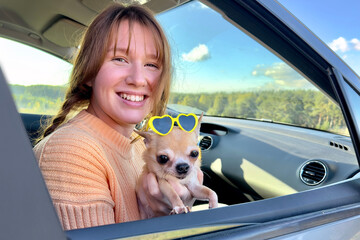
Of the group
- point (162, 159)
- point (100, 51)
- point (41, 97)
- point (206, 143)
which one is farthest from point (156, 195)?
point (206, 143)

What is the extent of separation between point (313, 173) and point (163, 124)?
134cm

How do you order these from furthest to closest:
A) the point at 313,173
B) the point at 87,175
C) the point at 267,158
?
the point at 267,158 < the point at 313,173 < the point at 87,175

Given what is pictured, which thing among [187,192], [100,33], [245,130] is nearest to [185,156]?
[187,192]

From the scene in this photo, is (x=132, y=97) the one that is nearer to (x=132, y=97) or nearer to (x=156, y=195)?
(x=132, y=97)

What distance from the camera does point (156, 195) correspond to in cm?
118

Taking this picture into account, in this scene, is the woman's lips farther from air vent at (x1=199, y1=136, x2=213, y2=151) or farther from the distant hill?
air vent at (x1=199, y1=136, x2=213, y2=151)

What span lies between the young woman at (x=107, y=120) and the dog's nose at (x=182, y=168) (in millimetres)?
101

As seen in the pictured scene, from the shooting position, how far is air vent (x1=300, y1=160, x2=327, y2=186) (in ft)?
6.70

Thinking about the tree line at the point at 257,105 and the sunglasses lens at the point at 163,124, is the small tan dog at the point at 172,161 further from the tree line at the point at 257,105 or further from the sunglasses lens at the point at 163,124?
the tree line at the point at 257,105

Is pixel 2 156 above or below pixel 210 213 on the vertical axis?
above

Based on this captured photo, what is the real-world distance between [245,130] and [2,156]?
2559 millimetres

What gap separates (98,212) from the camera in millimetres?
1050

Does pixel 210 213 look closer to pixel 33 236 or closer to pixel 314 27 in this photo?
pixel 33 236

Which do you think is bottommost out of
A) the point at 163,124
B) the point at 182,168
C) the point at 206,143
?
the point at 206,143
